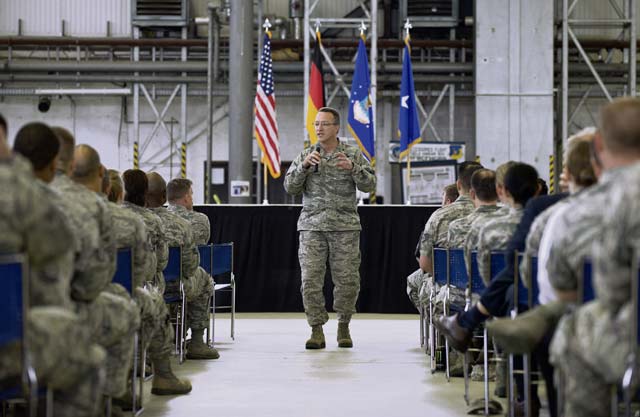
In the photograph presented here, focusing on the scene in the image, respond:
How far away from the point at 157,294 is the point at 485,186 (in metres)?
1.77

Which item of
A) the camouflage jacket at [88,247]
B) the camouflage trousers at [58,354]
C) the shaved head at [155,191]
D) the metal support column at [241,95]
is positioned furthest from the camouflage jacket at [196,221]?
the metal support column at [241,95]

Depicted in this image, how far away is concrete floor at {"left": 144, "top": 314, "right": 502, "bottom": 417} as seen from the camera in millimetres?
4840

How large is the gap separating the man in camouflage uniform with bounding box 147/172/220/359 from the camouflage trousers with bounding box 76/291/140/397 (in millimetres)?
2516

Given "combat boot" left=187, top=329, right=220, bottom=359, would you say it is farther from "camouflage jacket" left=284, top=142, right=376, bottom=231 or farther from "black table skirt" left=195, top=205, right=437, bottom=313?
"black table skirt" left=195, top=205, right=437, bottom=313

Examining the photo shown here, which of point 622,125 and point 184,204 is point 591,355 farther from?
point 184,204

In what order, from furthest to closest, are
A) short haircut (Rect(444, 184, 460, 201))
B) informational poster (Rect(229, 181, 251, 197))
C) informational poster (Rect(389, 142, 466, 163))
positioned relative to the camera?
1. informational poster (Rect(389, 142, 466, 163))
2. informational poster (Rect(229, 181, 251, 197))
3. short haircut (Rect(444, 184, 460, 201))

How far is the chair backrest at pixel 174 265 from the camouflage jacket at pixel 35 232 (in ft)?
11.2

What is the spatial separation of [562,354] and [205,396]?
9.29 ft

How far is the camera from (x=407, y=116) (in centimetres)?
1256

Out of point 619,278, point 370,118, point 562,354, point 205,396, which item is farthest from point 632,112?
point 370,118

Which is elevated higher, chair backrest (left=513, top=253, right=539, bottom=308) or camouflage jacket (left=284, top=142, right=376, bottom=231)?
camouflage jacket (left=284, top=142, right=376, bottom=231)

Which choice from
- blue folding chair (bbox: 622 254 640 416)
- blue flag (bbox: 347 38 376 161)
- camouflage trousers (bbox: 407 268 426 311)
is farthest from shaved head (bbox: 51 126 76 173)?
blue flag (bbox: 347 38 376 161)

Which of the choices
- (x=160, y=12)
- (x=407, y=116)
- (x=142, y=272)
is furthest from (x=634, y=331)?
(x=160, y=12)

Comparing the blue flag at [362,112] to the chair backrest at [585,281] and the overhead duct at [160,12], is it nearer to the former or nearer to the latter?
the overhead duct at [160,12]
